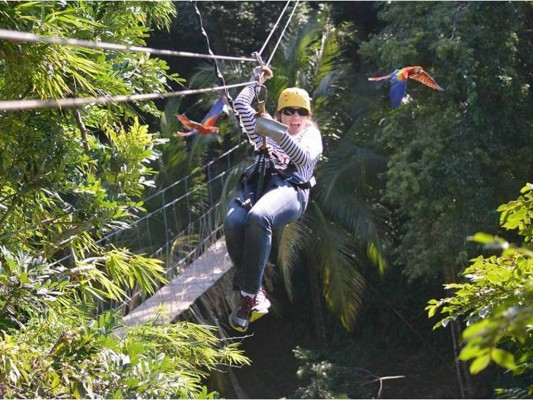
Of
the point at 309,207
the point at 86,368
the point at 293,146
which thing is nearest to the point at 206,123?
the point at 309,207

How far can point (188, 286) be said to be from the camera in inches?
374

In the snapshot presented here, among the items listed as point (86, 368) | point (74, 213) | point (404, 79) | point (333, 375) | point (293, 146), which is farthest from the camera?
point (333, 375)

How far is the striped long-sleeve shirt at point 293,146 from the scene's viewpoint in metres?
4.49

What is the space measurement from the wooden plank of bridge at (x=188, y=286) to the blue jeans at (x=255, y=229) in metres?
3.91

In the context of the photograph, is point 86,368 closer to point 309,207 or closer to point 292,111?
point 292,111

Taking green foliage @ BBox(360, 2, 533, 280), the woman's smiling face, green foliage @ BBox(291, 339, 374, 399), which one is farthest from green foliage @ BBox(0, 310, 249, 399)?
green foliage @ BBox(291, 339, 374, 399)

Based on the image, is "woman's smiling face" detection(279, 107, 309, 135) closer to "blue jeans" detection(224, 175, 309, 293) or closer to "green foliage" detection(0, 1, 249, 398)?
"blue jeans" detection(224, 175, 309, 293)

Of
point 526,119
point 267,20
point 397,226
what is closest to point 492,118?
point 526,119

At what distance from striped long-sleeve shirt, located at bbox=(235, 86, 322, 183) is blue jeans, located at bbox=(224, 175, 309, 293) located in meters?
0.13

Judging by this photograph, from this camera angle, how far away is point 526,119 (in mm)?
9531

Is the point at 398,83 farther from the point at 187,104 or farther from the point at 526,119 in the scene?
the point at 187,104

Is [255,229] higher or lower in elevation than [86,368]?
higher

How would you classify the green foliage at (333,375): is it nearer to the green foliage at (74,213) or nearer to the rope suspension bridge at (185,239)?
the rope suspension bridge at (185,239)

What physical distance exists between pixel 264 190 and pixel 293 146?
0.27 meters
